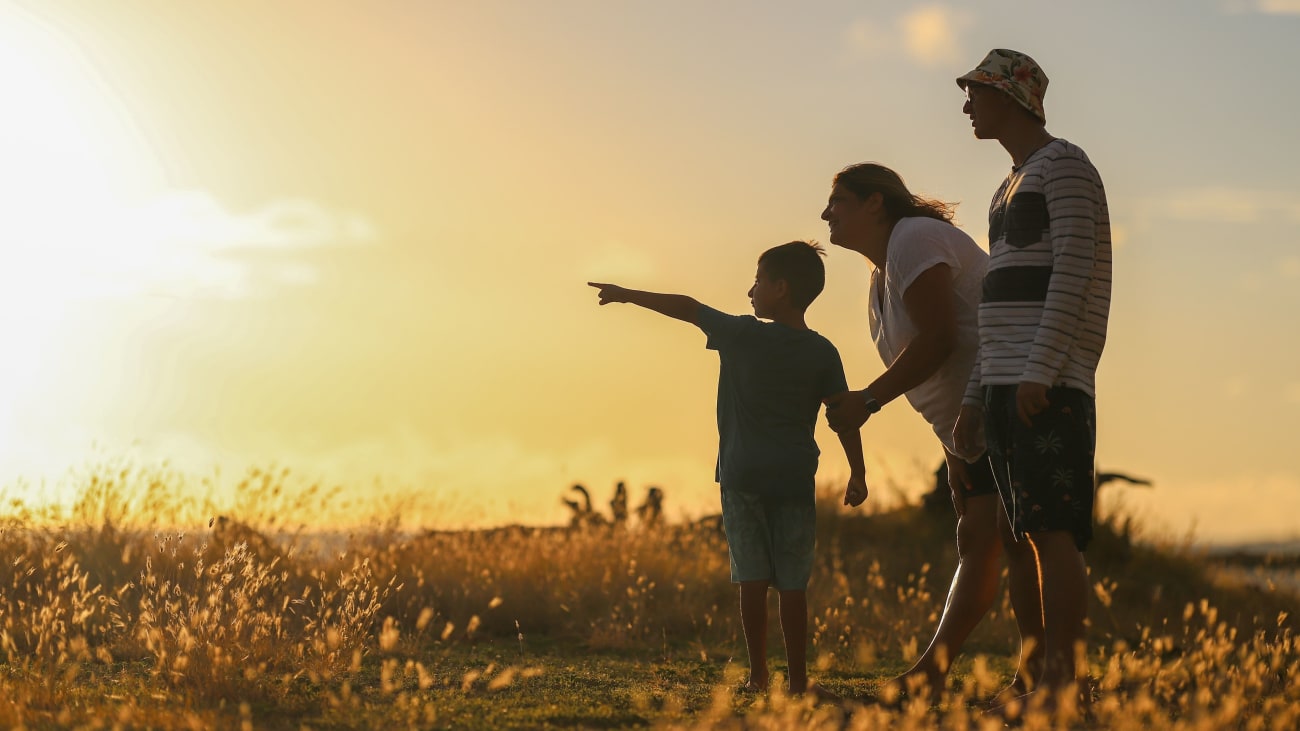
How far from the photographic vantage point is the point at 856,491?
16.7 feet

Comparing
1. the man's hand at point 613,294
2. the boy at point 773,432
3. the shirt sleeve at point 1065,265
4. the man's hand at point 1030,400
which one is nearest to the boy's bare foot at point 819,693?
the boy at point 773,432

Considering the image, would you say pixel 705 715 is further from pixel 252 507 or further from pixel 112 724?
pixel 252 507

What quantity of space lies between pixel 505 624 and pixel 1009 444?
16.7ft

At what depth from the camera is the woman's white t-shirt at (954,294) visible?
4914mm

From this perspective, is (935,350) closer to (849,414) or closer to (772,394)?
(849,414)

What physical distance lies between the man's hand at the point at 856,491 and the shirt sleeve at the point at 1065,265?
1012 millimetres

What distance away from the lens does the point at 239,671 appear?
543 cm

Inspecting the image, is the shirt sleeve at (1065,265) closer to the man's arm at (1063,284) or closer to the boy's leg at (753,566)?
the man's arm at (1063,284)

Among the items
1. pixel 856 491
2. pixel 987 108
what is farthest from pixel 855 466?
pixel 987 108

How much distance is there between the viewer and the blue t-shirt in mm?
5055

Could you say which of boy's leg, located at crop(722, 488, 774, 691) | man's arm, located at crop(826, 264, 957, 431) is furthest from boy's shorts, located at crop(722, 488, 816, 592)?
man's arm, located at crop(826, 264, 957, 431)

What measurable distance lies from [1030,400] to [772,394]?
1.14 m

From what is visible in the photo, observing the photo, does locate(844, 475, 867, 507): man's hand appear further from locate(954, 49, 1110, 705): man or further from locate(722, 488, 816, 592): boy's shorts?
locate(954, 49, 1110, 705): man

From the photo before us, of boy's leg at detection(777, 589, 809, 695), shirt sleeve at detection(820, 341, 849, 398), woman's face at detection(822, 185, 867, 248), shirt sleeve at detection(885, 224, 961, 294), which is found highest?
woman's face at detection(822, 185, 867, 248)
